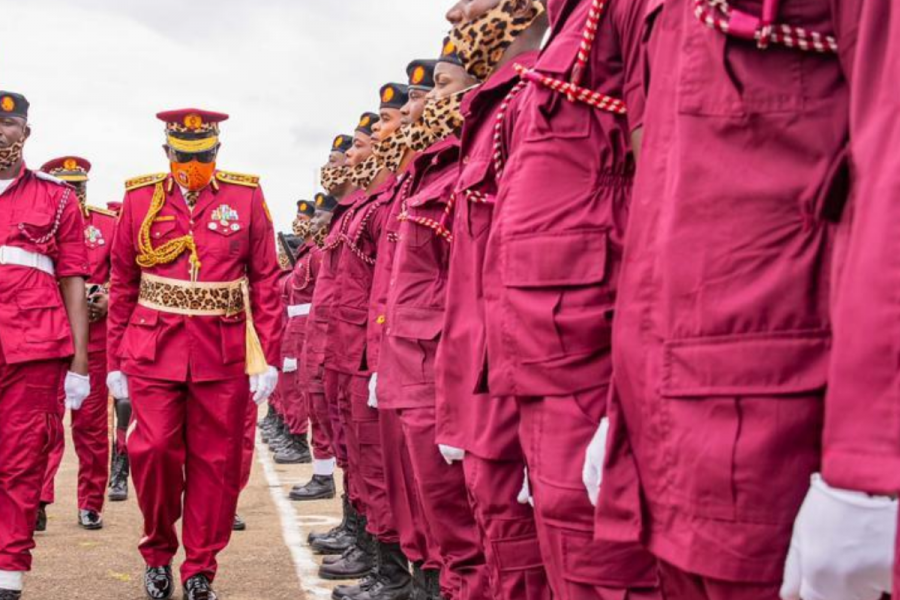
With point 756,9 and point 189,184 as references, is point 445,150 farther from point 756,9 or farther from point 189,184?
point 756,9

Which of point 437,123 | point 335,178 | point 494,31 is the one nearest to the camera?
point 494,31

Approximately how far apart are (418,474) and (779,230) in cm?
294

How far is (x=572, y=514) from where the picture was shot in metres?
2.77

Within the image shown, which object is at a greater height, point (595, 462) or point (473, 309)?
point (473, 309)

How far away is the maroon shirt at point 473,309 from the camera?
3.59 metres

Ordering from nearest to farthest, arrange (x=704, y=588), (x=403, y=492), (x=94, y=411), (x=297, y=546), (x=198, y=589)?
(x=704, y=588) → (x=403, y=492) → (x=198, y=589) → (x=297, y=546) → (x=94, y=411)

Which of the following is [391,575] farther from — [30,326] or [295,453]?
[295,453]

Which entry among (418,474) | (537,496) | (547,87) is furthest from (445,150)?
(537,496)

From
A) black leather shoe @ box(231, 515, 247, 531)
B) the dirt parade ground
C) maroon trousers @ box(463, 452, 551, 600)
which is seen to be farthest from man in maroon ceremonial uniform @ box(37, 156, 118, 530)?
maroon trousers @ box(463, 452, 551, 600)

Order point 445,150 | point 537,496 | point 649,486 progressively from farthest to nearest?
point 445,150
point 537,496
point 649,486

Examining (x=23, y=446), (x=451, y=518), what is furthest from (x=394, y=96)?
(x=451, y=518)

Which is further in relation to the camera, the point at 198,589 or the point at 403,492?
the point at 198,589

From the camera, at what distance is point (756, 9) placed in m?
1.92

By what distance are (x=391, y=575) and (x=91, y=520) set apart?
11.3ft
